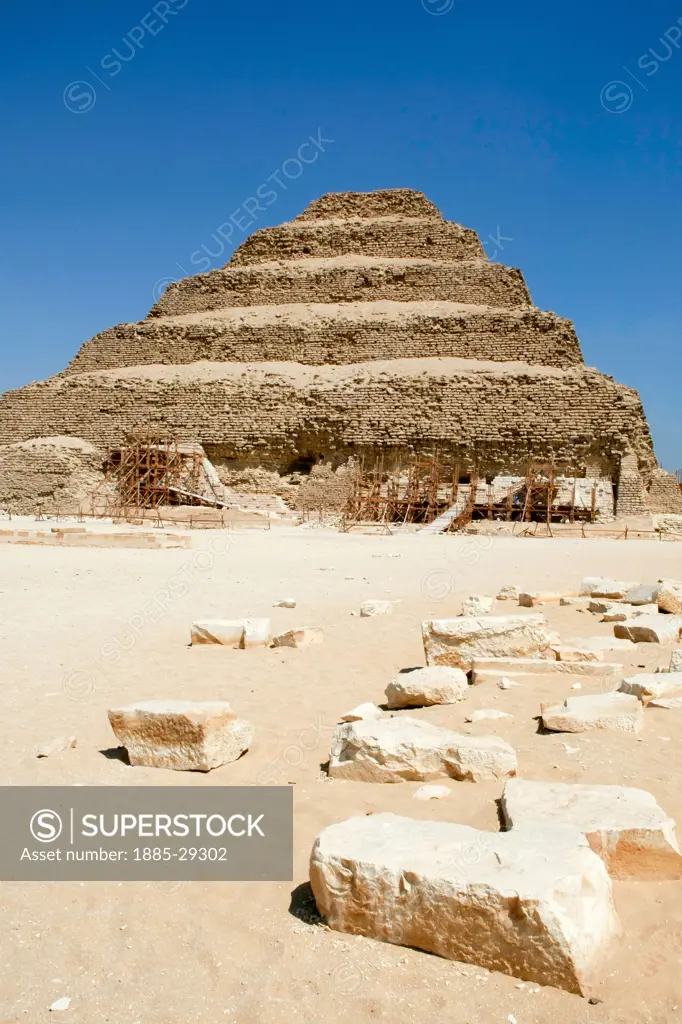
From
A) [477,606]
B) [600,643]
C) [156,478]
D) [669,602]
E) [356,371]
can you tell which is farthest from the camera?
[356,371]

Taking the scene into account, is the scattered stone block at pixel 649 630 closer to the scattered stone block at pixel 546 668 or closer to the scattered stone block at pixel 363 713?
the scattered stone block at pixel 546 668

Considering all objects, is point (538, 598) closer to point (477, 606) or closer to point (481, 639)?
point (477, 606)

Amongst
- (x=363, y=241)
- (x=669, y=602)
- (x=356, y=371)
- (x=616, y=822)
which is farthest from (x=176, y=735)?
(x=363, y=241)

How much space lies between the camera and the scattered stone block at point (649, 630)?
630 cm

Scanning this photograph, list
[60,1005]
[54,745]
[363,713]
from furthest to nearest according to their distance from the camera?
[363,713], [54,745], [60,1005]

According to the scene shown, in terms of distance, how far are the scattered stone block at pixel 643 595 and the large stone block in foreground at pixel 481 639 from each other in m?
3.17

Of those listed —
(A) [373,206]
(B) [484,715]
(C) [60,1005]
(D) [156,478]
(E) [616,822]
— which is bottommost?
(C) [60,1005]

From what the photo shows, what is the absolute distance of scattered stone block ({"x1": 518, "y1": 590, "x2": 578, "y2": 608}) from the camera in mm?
8180

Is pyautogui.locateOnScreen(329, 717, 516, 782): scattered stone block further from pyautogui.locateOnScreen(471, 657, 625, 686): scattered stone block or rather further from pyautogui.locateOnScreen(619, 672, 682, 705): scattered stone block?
pyautogui.locateOnScreen(471, 657, 625, 686): scattered stone block

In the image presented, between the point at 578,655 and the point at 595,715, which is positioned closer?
the point at 595,715

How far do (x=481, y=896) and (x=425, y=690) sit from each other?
2387mm

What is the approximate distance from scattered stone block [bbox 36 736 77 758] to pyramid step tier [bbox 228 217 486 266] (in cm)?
3789

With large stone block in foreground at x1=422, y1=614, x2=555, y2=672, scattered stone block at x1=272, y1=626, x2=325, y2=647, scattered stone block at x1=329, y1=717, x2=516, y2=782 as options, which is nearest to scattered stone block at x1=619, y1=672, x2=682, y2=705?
large stone block in foreground at x1=422, y1=614, x2=555, y2=672

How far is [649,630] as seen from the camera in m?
6.30
